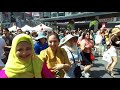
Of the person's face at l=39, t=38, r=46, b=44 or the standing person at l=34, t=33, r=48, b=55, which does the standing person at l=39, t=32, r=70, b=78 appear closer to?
the standing person at l=34, t=33, r=48, b=55

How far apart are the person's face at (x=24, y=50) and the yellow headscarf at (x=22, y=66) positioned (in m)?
0.02

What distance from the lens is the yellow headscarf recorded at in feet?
6.21

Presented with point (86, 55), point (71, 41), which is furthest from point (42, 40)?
point (86, 55)

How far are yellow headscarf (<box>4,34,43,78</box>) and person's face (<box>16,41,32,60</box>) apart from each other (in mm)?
21

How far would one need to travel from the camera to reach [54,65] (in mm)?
2799

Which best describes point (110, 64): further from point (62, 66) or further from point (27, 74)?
point (27, 74)

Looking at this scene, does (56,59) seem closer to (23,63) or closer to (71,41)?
(23,63)

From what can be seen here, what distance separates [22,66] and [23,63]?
3cm

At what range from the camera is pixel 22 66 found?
1.89 m

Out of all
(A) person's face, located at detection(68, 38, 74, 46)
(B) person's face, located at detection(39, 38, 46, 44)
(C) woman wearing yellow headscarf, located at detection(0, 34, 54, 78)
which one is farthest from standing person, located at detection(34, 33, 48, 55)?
(C) woman wearing yellow headscarf, located at detection(0, 34, 54, 78)
